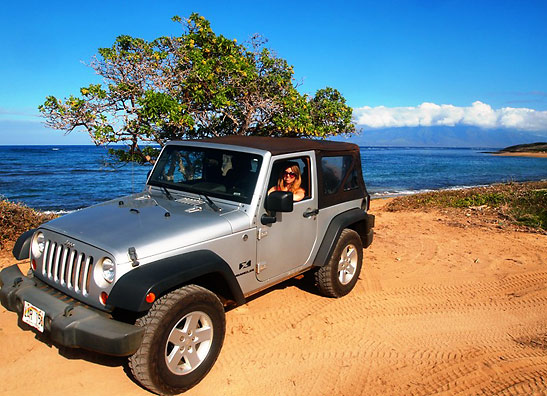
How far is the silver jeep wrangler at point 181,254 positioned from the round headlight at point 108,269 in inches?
0.4

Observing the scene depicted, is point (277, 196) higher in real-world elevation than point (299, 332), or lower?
higher

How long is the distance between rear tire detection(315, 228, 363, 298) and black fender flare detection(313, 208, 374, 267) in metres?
0.14

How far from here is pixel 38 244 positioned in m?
3.71

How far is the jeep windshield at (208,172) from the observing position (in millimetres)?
4090

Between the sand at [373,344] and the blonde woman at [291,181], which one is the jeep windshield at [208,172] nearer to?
the blonde woman at [291,181]

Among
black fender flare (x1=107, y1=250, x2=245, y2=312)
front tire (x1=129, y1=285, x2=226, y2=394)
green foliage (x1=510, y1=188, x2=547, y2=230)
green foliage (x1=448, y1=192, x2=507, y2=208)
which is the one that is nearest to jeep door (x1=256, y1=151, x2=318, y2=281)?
black fender flare (x1=107, y1=250, x2=245, y2=312)

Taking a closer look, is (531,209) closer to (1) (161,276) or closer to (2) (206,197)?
(2) (206,197)

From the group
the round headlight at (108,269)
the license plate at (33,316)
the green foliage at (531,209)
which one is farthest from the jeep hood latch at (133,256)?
the green foliage at (531,209)

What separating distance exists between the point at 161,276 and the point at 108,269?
1.44 ft

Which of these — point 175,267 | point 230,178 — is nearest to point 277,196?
point 230,178

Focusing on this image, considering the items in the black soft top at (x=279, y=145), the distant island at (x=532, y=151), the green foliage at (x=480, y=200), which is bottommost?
Result: the distant island at (x=532, y=151)

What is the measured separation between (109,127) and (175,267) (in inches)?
183

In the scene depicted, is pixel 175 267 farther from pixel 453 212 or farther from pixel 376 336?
pixel 453 212

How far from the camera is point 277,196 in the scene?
150 inches
